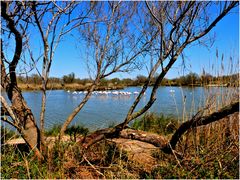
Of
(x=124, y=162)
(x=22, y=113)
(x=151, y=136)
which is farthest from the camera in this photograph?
(x=151, y=136)

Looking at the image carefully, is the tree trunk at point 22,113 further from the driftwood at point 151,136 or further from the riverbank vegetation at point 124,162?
the driftwood at point 151,136

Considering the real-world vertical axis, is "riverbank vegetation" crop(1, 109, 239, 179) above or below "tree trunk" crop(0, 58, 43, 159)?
below

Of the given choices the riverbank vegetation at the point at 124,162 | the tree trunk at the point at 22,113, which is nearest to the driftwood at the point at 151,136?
the riverbank vegetation at the point at 124,162

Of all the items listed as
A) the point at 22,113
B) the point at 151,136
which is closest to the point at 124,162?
the point at 151,136

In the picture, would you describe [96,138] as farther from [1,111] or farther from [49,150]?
[1,111]

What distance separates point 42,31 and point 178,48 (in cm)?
166

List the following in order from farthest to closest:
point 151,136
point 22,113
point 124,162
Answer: point 151,136
point 22,113
point 124,162

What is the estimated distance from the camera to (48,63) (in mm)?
3273

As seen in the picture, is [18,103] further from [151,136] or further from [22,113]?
[151,136]

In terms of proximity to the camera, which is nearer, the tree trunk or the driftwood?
the driftwood

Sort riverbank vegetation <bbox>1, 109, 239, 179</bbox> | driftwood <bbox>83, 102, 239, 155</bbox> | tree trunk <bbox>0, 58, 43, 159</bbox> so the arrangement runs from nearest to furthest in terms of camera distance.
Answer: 1. riverbank vegetation <bbox>1, 109, 239, 179</bbox>
2. driftwood <bbox>83, 102, 239, 155</bbox>
3. tree trunk <bbox>0, 58, 43, 159</bbox>

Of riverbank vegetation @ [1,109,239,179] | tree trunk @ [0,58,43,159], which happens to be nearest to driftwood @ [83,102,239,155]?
riverbank vegetation @ [1,109,239,179]

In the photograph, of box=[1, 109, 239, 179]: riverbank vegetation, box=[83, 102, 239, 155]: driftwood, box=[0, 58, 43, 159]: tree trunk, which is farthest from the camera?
box=[0, 58, 43, 159]: tree trunk

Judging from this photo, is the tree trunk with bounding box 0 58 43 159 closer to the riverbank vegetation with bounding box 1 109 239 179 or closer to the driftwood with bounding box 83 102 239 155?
the riverbank vegetation with bounding box 1 109 239 179
